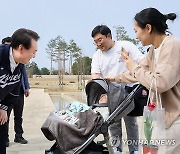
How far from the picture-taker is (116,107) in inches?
98.1

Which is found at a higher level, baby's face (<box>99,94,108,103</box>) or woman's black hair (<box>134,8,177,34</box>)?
woman's black hair (<box>134,8,177,34</box>)

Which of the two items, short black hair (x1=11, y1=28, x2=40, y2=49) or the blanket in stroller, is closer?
the blanket in stroller

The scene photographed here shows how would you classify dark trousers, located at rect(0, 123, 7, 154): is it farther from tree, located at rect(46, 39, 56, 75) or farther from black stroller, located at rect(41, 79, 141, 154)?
tree, located at rect(46, 39, 56, 75)

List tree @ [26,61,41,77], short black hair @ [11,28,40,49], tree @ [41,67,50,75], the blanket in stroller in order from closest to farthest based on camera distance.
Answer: the blanket in stroller, short black hair @ [11,28,40,49], tree @ [26,61,41,77], tree @ [41,67,50,75]

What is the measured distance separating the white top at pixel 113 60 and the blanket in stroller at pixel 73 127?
1.17 m

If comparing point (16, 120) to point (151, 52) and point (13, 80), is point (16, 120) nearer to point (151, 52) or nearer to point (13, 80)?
point (13, 80)

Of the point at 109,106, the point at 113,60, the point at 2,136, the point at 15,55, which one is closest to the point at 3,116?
the point at 2,136

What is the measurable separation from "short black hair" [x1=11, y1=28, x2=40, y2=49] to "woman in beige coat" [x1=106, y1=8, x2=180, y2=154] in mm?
846

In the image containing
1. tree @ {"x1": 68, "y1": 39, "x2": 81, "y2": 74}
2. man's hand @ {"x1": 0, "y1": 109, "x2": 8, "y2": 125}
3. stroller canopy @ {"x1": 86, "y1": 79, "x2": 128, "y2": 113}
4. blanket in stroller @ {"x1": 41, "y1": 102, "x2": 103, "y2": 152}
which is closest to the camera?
blanket in stroller @ {"x1": 41, "y1": 102, "x2": 103, "y2": 152}

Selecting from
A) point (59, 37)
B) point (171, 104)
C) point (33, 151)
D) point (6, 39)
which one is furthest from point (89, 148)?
point (59, 37)

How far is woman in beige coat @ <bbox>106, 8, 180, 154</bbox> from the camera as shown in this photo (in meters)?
1.99

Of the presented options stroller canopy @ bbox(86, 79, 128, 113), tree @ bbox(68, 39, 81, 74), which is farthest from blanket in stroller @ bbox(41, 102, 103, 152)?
tree @ bbox(68, 39, 81, 74)

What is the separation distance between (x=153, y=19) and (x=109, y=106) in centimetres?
75

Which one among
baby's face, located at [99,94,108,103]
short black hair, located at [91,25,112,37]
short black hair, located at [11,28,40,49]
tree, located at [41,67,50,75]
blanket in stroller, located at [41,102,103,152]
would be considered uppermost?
short black hair, located at [91,25,112,37]
